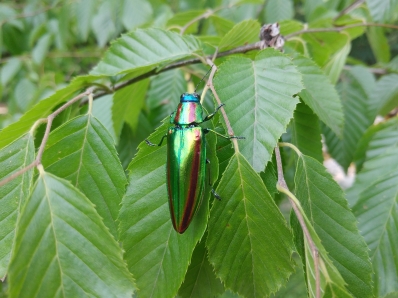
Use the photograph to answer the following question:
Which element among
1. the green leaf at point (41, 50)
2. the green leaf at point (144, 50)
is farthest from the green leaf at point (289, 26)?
the green leaf at point (41, 50)

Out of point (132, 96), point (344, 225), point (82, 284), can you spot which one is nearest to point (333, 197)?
point (344, 225)

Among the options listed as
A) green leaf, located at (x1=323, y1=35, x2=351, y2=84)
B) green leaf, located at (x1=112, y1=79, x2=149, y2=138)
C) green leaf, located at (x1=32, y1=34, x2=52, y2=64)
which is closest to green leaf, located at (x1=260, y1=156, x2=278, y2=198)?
green leaf, located at (x1=112, y1=79, x2=149, y2=138)

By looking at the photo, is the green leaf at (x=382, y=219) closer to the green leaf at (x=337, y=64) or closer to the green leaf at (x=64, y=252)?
the green leaf at (x=337, y=64)

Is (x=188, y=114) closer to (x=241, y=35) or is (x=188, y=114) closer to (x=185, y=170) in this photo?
(x=185, y=170)

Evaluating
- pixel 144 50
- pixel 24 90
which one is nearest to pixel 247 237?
pixel 144 50

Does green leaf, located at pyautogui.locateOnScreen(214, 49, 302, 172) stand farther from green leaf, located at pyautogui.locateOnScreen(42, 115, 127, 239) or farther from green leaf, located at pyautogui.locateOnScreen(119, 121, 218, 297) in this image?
green leaf, located at pyautogui.locateOnScreen(42, 115, 127, 239)
